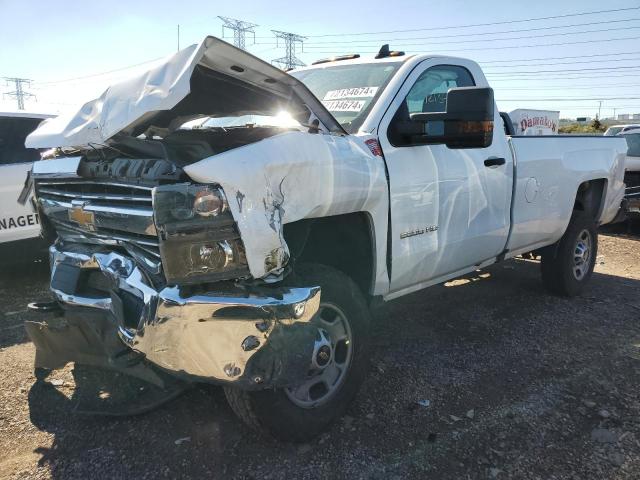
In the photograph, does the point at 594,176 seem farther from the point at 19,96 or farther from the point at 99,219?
the point at 19,96

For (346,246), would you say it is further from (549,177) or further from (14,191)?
(14,191)

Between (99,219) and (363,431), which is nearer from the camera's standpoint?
(99,219)

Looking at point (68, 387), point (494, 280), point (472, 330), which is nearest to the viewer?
point (68, 387)

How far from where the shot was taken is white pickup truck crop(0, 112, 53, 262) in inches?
213

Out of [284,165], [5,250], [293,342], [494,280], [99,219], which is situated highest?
[284,165]

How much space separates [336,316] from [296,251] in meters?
0.43

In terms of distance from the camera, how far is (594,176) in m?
5.32

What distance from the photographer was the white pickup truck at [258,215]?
2.22 meters

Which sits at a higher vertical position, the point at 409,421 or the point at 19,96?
the point at 19,96

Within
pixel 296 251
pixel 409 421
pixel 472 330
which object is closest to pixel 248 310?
pixel 296 251

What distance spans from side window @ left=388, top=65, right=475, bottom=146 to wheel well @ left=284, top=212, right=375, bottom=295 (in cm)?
58

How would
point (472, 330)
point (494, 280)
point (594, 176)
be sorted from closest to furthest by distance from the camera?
point (472, 330) → point (594, 176) → point (494, 280)

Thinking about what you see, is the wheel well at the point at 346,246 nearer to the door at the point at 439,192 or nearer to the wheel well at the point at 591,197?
the door at the point at 439,192

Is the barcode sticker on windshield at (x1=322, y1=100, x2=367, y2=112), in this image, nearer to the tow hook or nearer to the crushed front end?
the crushed front end
